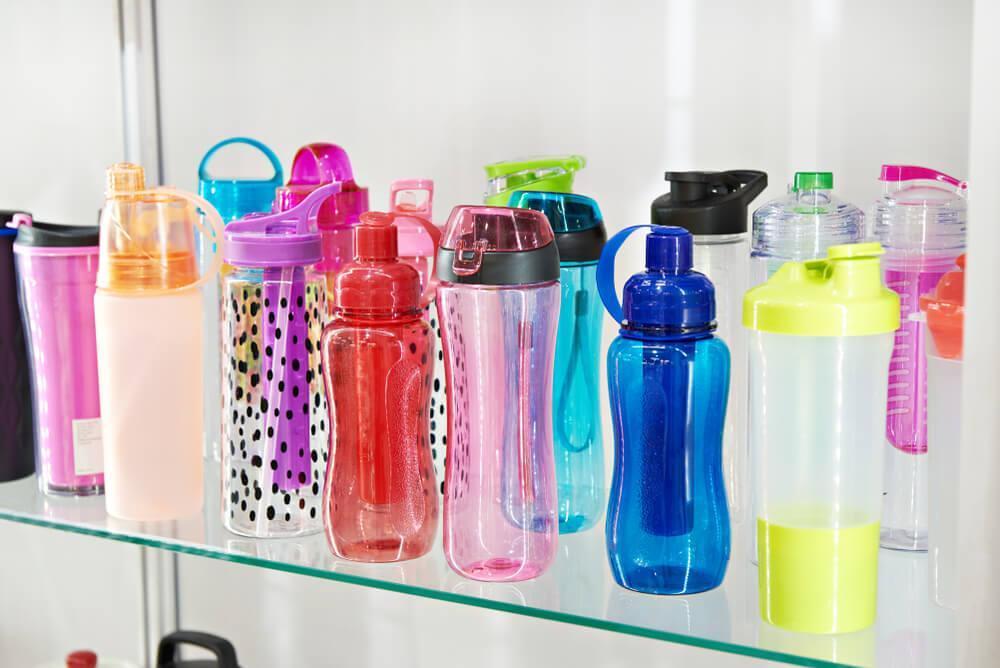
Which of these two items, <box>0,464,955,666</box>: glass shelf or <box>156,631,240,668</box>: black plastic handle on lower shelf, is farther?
<box>156,631,240,668</box>: black plastic handle on lower shelf

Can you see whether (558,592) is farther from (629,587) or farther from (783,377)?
(783,377)

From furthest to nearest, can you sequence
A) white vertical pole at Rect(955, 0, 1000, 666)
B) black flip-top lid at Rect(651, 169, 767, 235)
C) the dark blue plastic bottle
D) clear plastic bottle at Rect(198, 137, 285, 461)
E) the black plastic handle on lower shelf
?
the black plastic handle on lower shelf < clear plastic bottle at Rect(198, 137, 285, 461) < black flip-top lid at Rect(651, 169, 767, 235) < the dark blue plastic bottle < white vertical pole at Rect(955, 0, 1000, 666)

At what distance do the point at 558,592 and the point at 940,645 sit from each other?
0.25 m

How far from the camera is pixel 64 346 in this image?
101 cm

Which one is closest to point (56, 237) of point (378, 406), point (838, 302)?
point (378, 406)

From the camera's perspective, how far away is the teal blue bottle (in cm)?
90

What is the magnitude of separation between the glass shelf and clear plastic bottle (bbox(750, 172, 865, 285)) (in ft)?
0.73

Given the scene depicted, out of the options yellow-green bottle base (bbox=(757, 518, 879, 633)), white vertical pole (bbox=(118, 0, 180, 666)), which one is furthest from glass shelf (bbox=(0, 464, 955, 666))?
white vertical pole (bbox=(118, 0, 180, 666))

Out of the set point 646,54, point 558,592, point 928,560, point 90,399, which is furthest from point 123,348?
point 928,560

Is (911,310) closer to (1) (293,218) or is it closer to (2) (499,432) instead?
(2) (499,432)

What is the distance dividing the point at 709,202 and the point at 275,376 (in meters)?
0.36

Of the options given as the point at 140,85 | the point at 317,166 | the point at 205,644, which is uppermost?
the point at 140,85

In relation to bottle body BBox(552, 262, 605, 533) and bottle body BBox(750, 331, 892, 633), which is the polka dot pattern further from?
bottle body BBox(750, 331, 892, 633)

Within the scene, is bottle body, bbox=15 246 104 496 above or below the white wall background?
below
